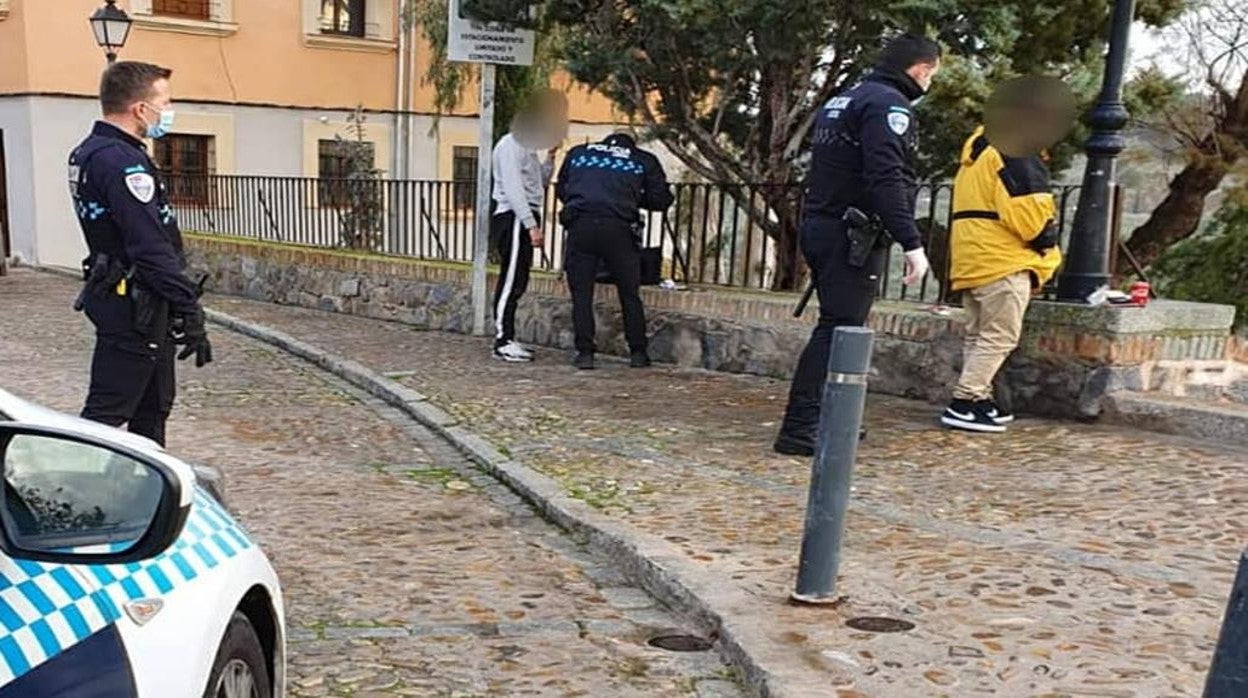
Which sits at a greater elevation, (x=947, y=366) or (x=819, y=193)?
(x=819, y=193)

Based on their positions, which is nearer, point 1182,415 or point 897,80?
point 897,80

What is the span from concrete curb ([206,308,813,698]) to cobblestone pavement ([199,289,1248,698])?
3.4 inches

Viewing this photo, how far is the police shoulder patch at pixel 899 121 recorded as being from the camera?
566 centimetres

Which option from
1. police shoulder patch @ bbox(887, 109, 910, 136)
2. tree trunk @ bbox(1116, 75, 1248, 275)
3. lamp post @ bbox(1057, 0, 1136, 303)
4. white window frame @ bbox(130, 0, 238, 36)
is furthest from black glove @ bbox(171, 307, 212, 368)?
white window frame @ bbox(130, 0, 238, 36)

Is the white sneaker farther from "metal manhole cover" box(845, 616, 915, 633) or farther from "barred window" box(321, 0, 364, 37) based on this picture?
"barred window" box(321, 0, 364, 37)

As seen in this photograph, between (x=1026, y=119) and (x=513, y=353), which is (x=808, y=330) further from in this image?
(x=513, y=353)

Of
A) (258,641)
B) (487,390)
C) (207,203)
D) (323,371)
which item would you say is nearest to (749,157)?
(487,390)

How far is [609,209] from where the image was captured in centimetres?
885

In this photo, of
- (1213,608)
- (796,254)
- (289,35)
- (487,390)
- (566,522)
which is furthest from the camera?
(289,35)

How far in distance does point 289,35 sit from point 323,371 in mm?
13706

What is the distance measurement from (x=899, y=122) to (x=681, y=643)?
285cm

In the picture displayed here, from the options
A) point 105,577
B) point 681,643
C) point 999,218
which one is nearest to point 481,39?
point 999,218

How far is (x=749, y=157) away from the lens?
10125mm

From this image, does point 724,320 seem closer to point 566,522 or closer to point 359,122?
point 566,522
